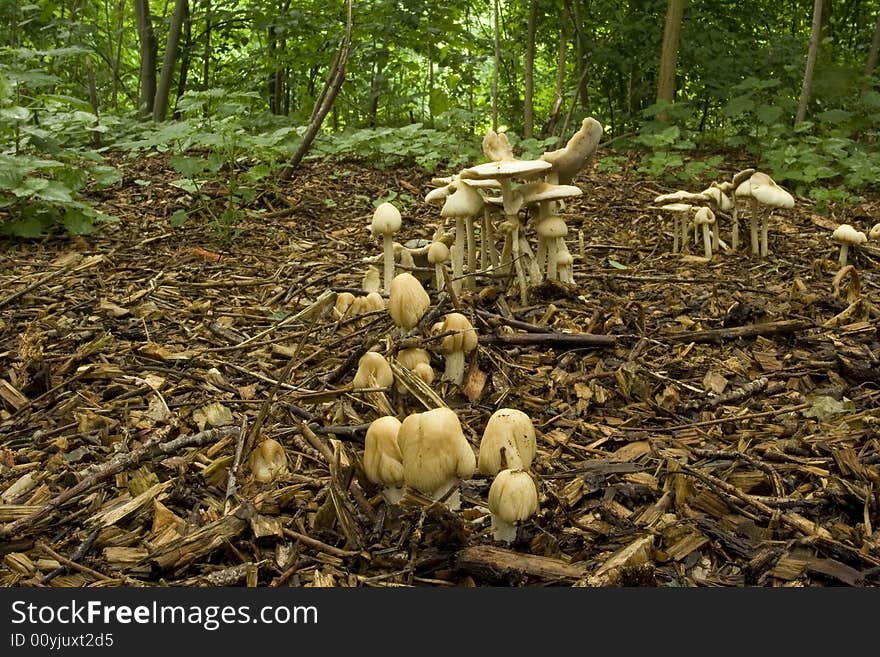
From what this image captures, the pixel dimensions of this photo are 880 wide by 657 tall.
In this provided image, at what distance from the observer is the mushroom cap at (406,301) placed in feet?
10.0

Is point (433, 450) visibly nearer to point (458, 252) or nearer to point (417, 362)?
point (417, 362)

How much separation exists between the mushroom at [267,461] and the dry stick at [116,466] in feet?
0.90

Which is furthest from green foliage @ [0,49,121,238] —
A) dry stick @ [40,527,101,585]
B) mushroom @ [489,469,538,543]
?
mushroom @ [489,469,538,543]

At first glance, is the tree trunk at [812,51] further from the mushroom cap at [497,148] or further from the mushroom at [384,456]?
the mushroom at [384,456]

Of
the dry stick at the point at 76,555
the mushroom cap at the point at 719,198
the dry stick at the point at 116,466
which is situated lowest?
the dry stick at the point at 76,555

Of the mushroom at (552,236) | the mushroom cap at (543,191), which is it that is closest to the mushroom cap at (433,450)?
the mushroom cap at (543,191)

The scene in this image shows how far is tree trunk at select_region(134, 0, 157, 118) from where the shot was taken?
983cm

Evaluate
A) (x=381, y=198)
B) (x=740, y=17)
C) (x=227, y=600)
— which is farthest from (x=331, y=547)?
(x=740, y=17)

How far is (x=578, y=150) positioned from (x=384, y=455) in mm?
2604

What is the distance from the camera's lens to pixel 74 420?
288 cm

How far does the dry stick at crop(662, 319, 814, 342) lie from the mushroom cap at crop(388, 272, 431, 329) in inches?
55.8

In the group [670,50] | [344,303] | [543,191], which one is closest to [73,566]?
[344,303]

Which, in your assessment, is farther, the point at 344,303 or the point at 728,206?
the point at 728,206

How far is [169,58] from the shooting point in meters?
9.52
